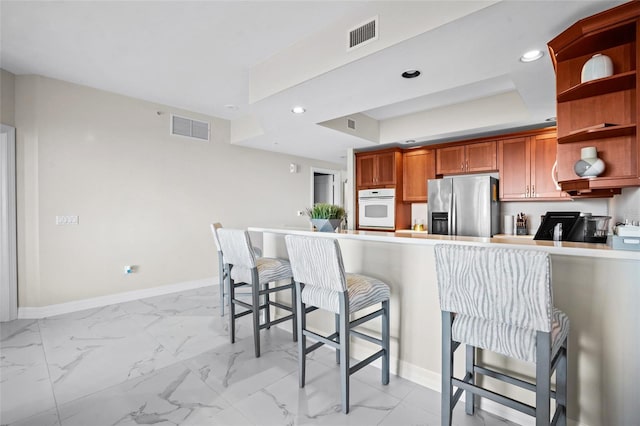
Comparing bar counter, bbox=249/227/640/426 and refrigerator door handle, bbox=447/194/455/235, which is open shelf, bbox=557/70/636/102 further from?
refrigerator door handle, bbox=447/194/455/235

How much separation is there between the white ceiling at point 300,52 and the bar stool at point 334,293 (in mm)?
1464

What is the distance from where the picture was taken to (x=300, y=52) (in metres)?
2.62

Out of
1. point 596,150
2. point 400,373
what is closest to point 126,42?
point 400,373


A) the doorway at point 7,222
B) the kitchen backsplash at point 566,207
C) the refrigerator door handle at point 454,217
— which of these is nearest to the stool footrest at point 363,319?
the kitchen backsplash at point 566,207

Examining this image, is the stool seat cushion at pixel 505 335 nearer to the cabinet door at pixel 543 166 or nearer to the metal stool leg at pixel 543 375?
the metal stool leg at pixel 543 375

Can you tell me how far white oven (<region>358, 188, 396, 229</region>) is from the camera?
15.9 feet

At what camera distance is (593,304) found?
1483 millimetres

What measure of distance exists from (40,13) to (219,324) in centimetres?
304

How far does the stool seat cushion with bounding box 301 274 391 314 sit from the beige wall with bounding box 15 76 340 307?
3102 mm

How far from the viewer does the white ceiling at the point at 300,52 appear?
6.15 feet

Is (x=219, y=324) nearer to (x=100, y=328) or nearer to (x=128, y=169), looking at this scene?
(x=100, y=328)

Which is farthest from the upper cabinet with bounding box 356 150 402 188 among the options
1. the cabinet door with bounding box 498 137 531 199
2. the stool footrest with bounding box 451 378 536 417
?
the stool footrest with bounding box 451 378 536 417

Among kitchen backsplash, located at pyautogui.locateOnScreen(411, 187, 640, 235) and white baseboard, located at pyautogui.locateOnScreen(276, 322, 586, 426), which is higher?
kitchen backsplash, located at pyautogui.locateOnScreen(411, 187, 640, 235)

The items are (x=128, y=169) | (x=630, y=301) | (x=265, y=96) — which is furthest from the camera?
(x=128, y=169)
